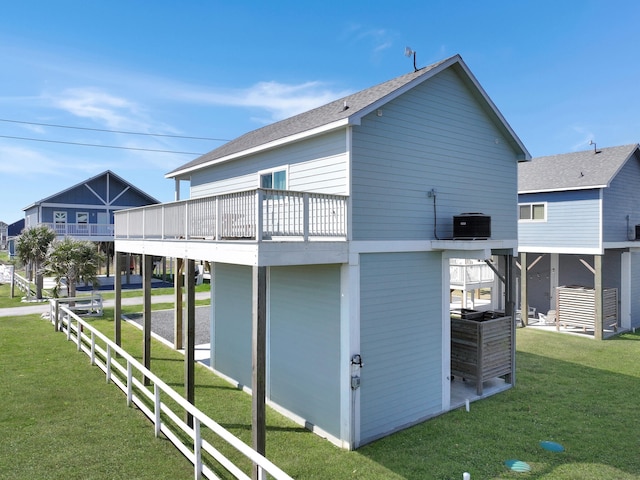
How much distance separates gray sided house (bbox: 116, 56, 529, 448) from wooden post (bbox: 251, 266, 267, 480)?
→ 0.22 feet

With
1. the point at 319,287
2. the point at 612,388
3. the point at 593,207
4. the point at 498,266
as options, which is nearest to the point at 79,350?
the point at 319,287

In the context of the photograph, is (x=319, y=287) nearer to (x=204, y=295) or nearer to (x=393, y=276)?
(x=393, y=276)

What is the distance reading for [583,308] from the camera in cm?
1625

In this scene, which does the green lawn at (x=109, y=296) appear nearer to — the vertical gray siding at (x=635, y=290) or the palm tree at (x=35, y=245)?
the palm tree at (x=35, y=245)

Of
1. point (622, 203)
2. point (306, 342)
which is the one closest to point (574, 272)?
point (622, 203)

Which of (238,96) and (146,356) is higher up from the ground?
(238,96)

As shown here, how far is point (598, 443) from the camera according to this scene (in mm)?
7168

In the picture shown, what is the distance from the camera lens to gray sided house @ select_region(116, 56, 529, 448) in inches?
283

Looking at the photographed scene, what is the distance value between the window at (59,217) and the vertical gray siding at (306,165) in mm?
26035

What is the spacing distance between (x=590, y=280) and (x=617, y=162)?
5.35m

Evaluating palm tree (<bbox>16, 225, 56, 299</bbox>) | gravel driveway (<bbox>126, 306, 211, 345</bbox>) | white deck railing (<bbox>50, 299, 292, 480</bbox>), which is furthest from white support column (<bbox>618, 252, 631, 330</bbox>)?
palm tree (<bbox>16, 225, 56, 299</bbox>)

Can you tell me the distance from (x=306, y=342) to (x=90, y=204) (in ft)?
99.4

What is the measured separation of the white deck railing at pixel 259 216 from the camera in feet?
21.0

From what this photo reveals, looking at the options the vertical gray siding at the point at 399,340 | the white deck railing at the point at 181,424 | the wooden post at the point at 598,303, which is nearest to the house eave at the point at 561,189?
the wooden post at the point at 598,303
